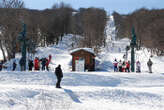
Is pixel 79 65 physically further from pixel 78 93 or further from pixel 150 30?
pixel 150 30

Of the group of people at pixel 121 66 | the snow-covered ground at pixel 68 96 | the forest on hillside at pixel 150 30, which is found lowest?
the snow-covered ground at pixel 68 96

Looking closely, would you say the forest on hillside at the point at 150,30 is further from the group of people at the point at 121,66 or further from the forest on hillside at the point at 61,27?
the group of people at the point at 121,66

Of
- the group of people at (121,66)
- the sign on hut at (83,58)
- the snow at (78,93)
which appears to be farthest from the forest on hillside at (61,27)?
the snow at (78,93)

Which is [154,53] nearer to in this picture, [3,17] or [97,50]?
[97,50]

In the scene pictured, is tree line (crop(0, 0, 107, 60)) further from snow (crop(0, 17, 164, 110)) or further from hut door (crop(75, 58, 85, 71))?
snow (crop(0, 17, 164, 110))

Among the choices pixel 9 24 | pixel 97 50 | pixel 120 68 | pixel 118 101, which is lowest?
pixel 118 101

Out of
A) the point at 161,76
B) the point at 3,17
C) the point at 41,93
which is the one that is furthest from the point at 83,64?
the point at 3,17

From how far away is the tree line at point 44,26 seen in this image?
3184 cm

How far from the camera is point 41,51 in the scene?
44594 millimetres

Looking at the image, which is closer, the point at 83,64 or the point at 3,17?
the point at 83,64

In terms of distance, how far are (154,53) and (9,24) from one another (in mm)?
28496

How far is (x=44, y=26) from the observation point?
57.2 meters

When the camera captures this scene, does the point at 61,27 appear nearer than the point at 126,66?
No

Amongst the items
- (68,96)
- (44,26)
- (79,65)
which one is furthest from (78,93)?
(44,26)
